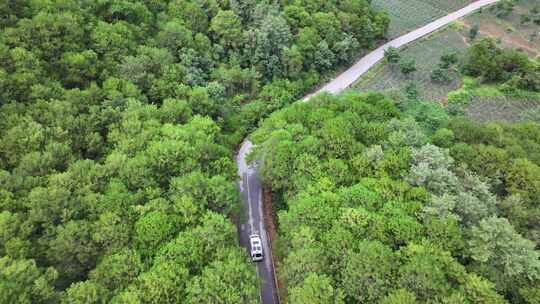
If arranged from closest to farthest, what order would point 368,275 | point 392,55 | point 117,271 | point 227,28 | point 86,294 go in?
point 86,294 → point 117,271 → point 368,275 → point 227,28 → point 392,55

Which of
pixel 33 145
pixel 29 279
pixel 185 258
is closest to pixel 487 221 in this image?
pixel 185 258

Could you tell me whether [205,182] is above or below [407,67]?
above

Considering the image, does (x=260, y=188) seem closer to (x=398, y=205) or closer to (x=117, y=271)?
(x=398, y=205)

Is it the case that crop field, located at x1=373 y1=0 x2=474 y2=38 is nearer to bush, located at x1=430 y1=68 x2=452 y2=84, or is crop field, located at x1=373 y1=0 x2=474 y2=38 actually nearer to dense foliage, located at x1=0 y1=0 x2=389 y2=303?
bush, located at x1=430 y1=68 x2=452 y2=84

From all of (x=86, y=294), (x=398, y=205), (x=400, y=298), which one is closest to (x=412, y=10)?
(x=398, y=205)

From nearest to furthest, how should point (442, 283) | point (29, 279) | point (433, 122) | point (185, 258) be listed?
point (29, 279)
point (442, 283)
point (185, 258)
point (433, 122)

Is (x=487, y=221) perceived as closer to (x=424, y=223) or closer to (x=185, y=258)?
(x=424, y=223)

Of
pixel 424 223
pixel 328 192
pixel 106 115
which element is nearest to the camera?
pixel 424 223
